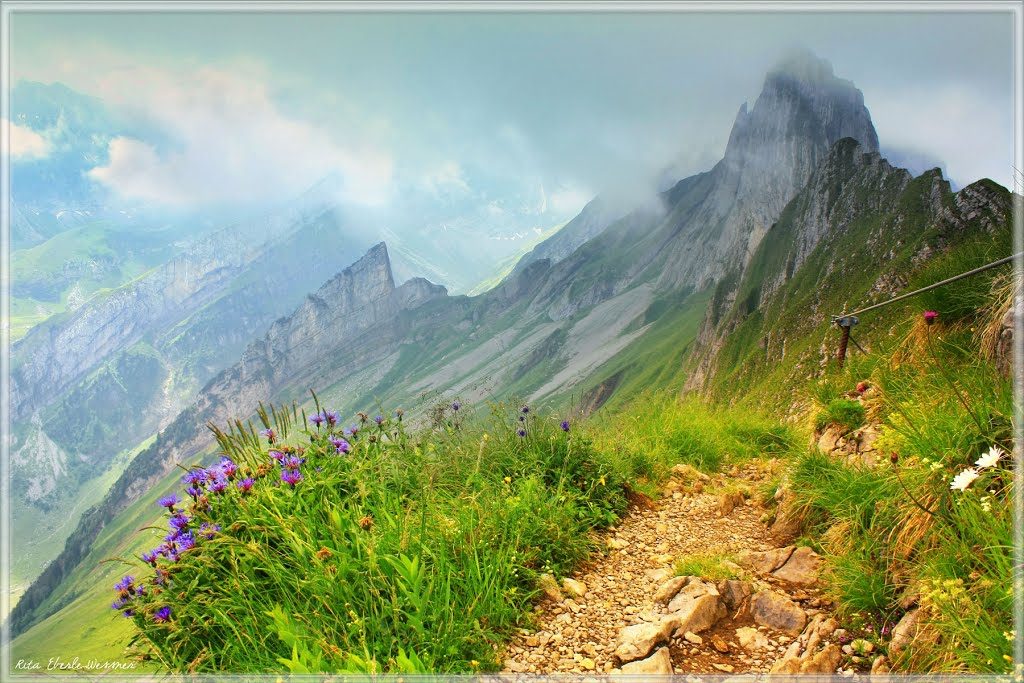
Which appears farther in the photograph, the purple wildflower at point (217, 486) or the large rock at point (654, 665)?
the purple wildflower at point (217, 486)

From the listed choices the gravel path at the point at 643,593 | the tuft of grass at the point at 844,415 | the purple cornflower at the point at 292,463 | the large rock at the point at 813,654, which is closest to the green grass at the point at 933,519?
the large rock at the point at 813,654

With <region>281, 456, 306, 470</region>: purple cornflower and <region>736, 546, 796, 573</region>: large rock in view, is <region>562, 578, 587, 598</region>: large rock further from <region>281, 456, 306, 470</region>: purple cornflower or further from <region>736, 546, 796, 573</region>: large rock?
<region>281, 456, 306, 470</region>: purple cornflower

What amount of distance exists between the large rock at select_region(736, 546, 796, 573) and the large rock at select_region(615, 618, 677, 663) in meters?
1.23

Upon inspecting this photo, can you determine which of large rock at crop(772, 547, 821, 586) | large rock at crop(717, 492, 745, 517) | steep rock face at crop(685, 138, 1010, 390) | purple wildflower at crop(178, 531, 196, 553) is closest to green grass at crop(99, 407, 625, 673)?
purple wildflower at crop(178, 531, 196, 553)

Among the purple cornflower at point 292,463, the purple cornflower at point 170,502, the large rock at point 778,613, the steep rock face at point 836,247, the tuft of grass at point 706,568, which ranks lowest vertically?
the steep rock face at point 836,247

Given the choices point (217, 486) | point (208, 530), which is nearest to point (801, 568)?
point (208, 530)

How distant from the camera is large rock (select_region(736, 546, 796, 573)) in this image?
5055mm

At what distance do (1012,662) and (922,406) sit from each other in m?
2.86

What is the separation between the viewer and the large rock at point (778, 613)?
4.29 meters

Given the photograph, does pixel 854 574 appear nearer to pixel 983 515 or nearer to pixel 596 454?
pixel 983 515

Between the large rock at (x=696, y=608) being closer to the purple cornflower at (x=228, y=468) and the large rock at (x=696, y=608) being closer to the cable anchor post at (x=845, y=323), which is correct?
the purple cornflower at (x=228, y=468)

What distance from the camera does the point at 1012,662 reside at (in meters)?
2.89

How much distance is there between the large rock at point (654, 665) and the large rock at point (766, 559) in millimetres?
1549

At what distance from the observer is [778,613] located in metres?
4.41
